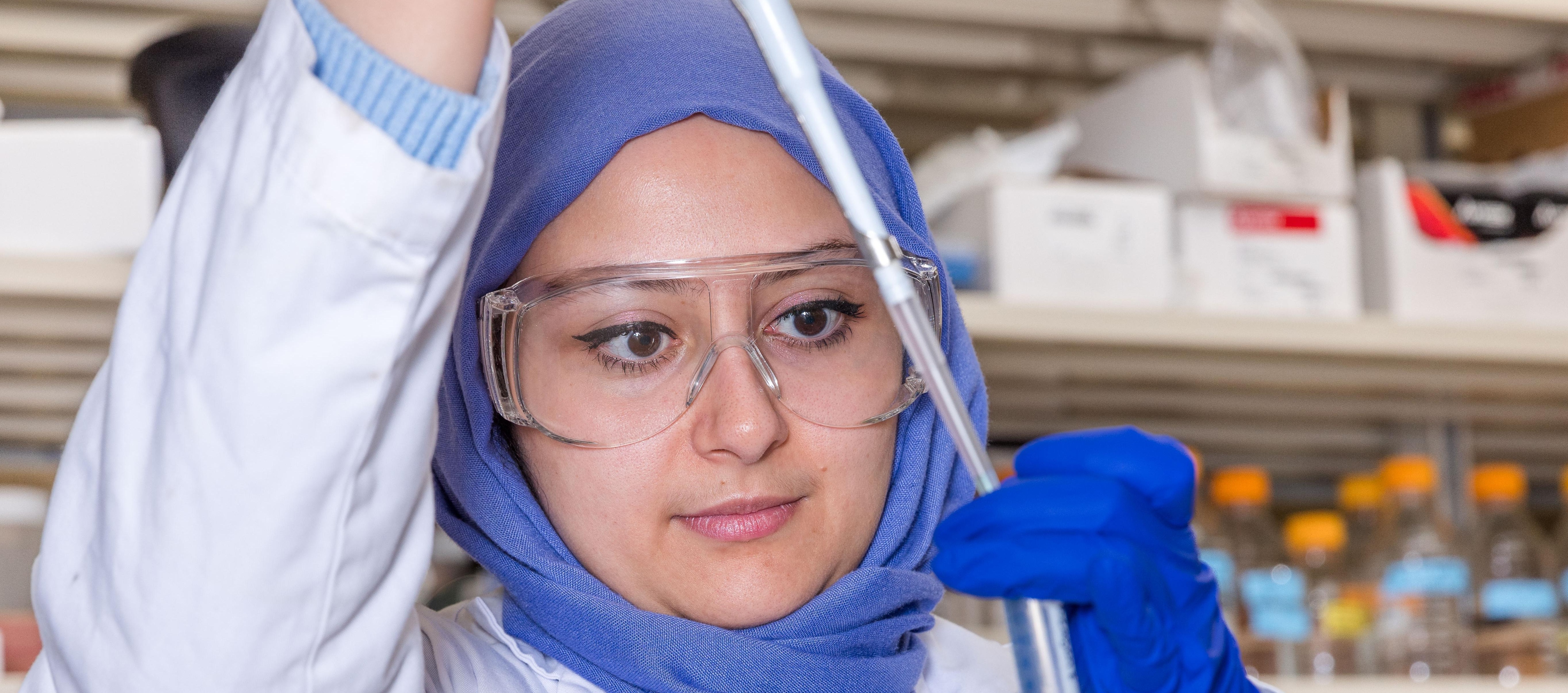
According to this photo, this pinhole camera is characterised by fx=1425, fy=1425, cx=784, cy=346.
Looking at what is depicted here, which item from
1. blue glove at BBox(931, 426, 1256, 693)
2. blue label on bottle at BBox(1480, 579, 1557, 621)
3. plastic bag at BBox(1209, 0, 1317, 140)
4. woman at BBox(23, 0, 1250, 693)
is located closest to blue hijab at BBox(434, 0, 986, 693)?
woman at BBox(23, 0, 1250, 693)

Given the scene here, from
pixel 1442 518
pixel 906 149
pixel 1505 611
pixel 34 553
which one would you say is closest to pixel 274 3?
pixel 34 553

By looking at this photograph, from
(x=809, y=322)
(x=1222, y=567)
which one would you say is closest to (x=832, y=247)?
(x=809, y=322)

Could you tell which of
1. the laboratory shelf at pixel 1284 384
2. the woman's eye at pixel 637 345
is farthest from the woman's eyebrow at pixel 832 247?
the laboratory shelf at pixel 1284 384

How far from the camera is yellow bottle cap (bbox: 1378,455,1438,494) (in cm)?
184

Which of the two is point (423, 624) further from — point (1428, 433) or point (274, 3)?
point (1428, 433)

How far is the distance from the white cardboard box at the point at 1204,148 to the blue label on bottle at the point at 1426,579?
0.49 metres

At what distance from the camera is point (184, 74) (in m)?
1.44

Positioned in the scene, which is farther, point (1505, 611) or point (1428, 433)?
point (1428, 433)

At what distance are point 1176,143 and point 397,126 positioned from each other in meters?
1.31

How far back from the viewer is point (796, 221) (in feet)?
3.18

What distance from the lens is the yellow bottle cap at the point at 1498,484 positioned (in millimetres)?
1869

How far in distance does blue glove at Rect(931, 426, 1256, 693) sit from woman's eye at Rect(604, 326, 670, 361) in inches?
10.2

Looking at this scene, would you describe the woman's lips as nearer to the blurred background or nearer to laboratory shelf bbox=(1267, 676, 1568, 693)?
the blurred background

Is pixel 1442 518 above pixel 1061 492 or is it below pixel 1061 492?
below
